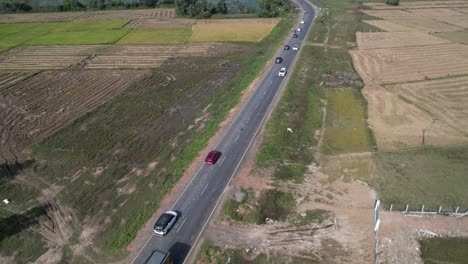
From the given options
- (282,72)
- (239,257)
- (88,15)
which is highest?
(88,15)

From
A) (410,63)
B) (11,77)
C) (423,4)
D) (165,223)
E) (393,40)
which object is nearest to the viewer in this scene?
(165,223)

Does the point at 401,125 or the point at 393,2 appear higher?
the point at 393,2

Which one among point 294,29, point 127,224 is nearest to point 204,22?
point 294,29

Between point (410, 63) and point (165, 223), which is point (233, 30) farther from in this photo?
point (165, 223)

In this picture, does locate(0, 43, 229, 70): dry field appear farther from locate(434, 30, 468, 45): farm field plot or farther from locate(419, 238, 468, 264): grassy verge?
locate(419, 238, 468, 264): grassy verge

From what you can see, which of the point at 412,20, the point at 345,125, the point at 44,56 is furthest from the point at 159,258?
the point at 412,20

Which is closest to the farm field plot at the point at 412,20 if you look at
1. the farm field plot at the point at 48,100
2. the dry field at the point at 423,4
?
the dry field at the point at 423,4
